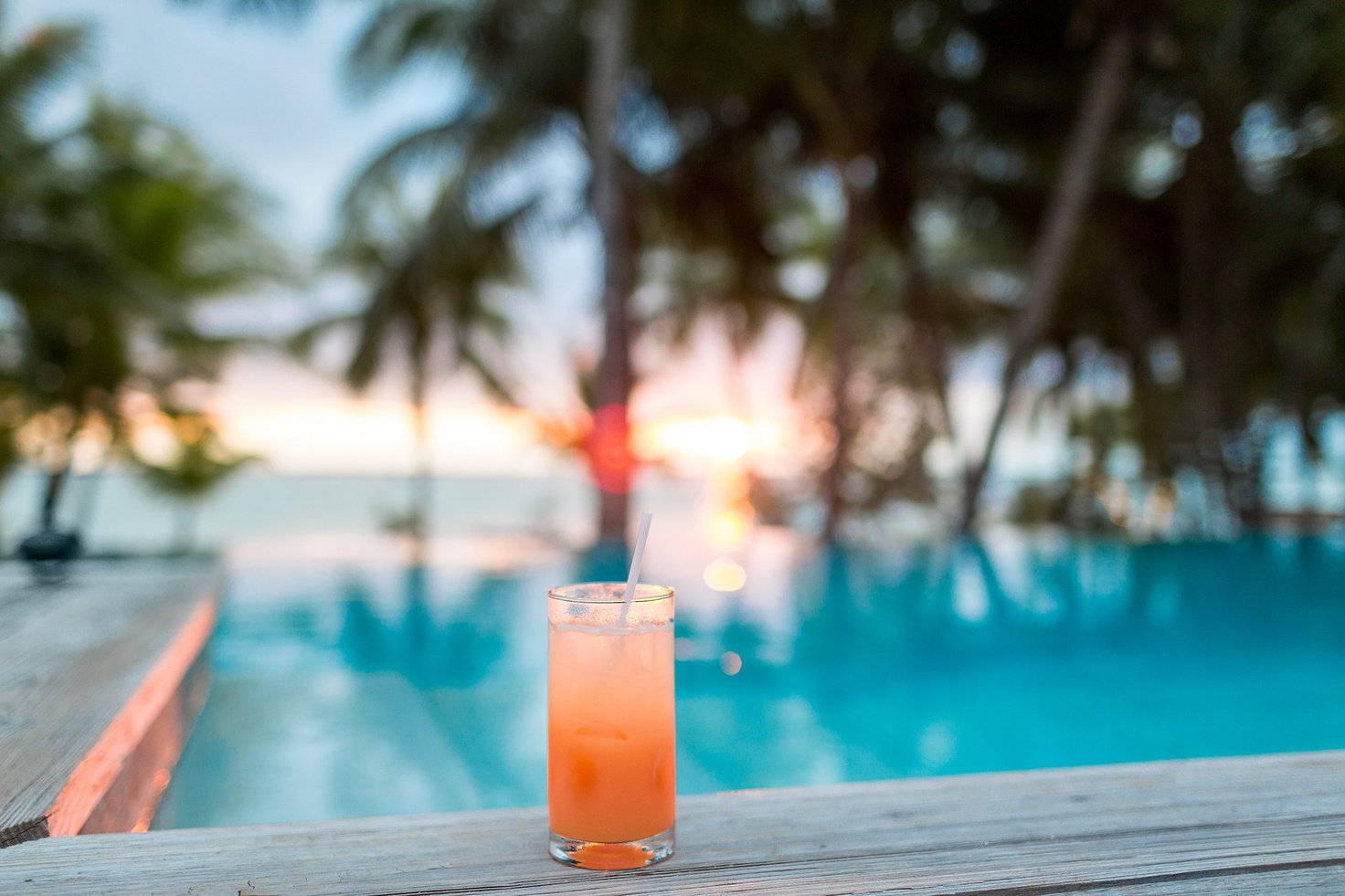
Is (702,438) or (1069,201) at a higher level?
(1069,201)

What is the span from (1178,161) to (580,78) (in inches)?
253

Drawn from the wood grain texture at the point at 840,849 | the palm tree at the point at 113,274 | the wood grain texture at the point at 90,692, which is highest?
the palm tree at the point at 113,274

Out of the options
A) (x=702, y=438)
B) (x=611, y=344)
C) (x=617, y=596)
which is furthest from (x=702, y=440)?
(x=617, y=596)

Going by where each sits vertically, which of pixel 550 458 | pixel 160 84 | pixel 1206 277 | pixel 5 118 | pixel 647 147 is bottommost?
pixel 550 458

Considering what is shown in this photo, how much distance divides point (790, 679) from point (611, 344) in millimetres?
4563

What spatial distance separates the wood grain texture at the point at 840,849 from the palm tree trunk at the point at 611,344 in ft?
22.2

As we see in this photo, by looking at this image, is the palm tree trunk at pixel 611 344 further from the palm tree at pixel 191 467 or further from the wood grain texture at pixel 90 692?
the palm tree at pixel 191 467

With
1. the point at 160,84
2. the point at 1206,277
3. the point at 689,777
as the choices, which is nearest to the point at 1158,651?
the point at 689,777

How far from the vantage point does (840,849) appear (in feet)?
3.83

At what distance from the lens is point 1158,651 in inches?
182

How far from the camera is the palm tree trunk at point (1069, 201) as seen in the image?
7.96 m

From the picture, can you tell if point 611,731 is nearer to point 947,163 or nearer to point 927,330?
point 927,330

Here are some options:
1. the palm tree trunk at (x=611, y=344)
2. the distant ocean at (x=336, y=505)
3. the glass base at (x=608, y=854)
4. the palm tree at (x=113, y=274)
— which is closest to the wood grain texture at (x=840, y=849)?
the glass base at (x=608, y=854)

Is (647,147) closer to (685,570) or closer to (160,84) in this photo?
(685,570)
